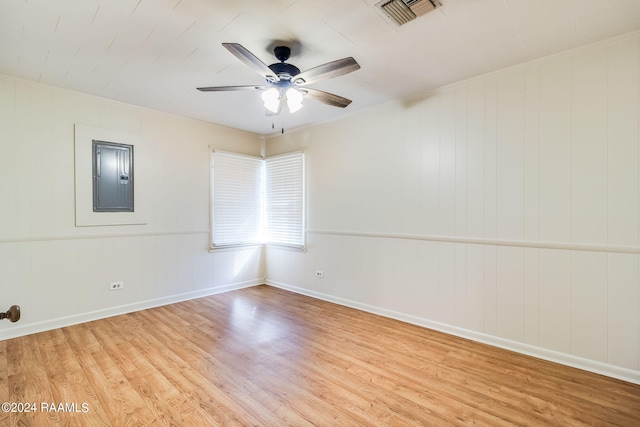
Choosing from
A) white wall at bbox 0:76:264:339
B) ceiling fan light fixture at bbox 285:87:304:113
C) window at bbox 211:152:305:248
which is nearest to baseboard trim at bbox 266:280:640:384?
window at bbox 211:152:305:248

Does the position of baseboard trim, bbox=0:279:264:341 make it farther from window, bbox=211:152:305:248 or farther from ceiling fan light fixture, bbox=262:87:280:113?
ceiling fan light fixture, bbox=262:87:280:113

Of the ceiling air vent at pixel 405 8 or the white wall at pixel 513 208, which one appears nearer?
the ceiling air vent at pixel 405 8

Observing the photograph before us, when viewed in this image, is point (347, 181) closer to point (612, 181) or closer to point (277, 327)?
point (277, 327)

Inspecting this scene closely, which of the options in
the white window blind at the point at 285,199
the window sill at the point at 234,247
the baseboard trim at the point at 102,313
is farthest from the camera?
the white window blind at the point at 285,199

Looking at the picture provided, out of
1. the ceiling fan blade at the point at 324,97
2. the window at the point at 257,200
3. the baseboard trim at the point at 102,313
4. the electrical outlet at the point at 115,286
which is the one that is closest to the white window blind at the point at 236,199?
the window at the point at 257,200

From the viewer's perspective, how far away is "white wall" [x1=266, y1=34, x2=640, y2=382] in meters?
2.36

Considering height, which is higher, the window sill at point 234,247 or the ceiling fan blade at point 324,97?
the ceiling fan blade at point 324,97

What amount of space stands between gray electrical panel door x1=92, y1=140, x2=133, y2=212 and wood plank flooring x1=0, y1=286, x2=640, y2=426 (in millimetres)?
1419

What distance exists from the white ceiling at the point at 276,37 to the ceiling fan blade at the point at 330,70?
314 mm

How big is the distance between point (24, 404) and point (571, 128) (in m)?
4.63

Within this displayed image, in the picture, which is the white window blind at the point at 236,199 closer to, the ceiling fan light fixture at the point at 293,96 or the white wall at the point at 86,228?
the white wall at the point at 86,228

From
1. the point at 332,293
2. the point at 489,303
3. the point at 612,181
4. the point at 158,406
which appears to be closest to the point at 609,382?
the point at 489,303

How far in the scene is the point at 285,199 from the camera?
16.5 feet

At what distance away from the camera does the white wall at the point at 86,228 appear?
3070 millimetres
